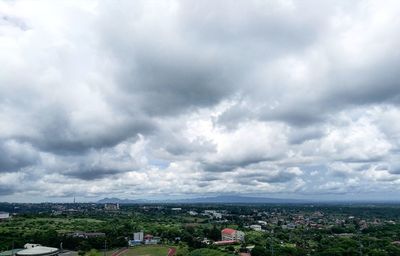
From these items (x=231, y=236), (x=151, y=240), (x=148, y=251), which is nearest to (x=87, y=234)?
(x=151, y=240)

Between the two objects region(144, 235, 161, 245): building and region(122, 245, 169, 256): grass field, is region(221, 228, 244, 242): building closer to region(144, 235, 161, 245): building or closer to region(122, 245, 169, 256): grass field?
region(144, 235, 161, 245): building

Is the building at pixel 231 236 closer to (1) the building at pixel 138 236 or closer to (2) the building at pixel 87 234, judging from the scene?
(1) the building at pixel 138 236

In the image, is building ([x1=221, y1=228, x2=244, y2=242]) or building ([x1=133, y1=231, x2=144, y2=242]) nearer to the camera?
building ([x1=133, y1=231, x2=144, y2=242])

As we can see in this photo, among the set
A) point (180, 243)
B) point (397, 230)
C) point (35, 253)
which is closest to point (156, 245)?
point (180, 243)

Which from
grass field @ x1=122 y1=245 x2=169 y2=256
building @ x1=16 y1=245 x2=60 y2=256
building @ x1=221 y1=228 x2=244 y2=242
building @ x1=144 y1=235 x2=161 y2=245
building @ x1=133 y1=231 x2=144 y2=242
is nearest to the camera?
building @ x1=16 y1=245 x2=60 y2=256

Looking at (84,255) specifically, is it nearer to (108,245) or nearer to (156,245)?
(108,245)

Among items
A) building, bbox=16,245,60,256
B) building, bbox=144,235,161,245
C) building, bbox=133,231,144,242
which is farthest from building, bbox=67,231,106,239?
building, bbox=16,245,60,256

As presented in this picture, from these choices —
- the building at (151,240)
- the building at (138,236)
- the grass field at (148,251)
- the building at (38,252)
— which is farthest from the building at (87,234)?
the building at (38,252)

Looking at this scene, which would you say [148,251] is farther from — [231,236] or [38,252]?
[231,236]
